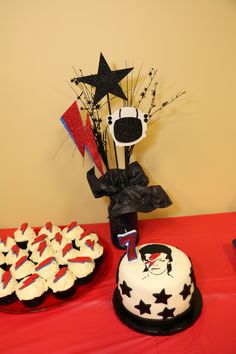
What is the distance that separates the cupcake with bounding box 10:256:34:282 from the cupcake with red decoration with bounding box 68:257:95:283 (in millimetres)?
145

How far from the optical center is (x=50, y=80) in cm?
127

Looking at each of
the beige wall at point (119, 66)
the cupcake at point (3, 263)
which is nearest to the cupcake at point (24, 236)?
the cupcake at point (3, 263)

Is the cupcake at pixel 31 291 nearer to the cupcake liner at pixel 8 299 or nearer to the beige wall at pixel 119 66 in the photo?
the cupcake liner at pixel 8 299

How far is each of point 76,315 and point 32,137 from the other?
2.48ft

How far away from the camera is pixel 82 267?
3.52 ft

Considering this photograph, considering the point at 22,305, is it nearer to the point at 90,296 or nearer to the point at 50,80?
the point at 90,296

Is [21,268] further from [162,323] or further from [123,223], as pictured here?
[162,323]

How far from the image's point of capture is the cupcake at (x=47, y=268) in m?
1.07

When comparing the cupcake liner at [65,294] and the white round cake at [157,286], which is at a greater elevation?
the white round cake at [157,286]

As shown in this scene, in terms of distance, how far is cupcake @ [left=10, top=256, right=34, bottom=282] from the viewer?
3.57ft

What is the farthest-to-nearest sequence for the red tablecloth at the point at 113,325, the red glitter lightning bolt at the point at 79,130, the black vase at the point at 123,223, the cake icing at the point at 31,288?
the black vase at the point at 123,223
the red glitter lightning bolt at the point at 79,130
the cake icing at the point at 31,288
the red tablecloth at the point at 113,325

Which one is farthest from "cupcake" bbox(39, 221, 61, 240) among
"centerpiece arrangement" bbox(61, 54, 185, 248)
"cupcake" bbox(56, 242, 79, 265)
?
"centerpiece arrangement" bbox(61, 54, 185, 248)

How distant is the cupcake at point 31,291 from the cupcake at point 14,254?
0.16m

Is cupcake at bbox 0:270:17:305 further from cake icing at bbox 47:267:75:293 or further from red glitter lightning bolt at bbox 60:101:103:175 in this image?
red glitter lightning bolt at bbox 60:101:103:175
